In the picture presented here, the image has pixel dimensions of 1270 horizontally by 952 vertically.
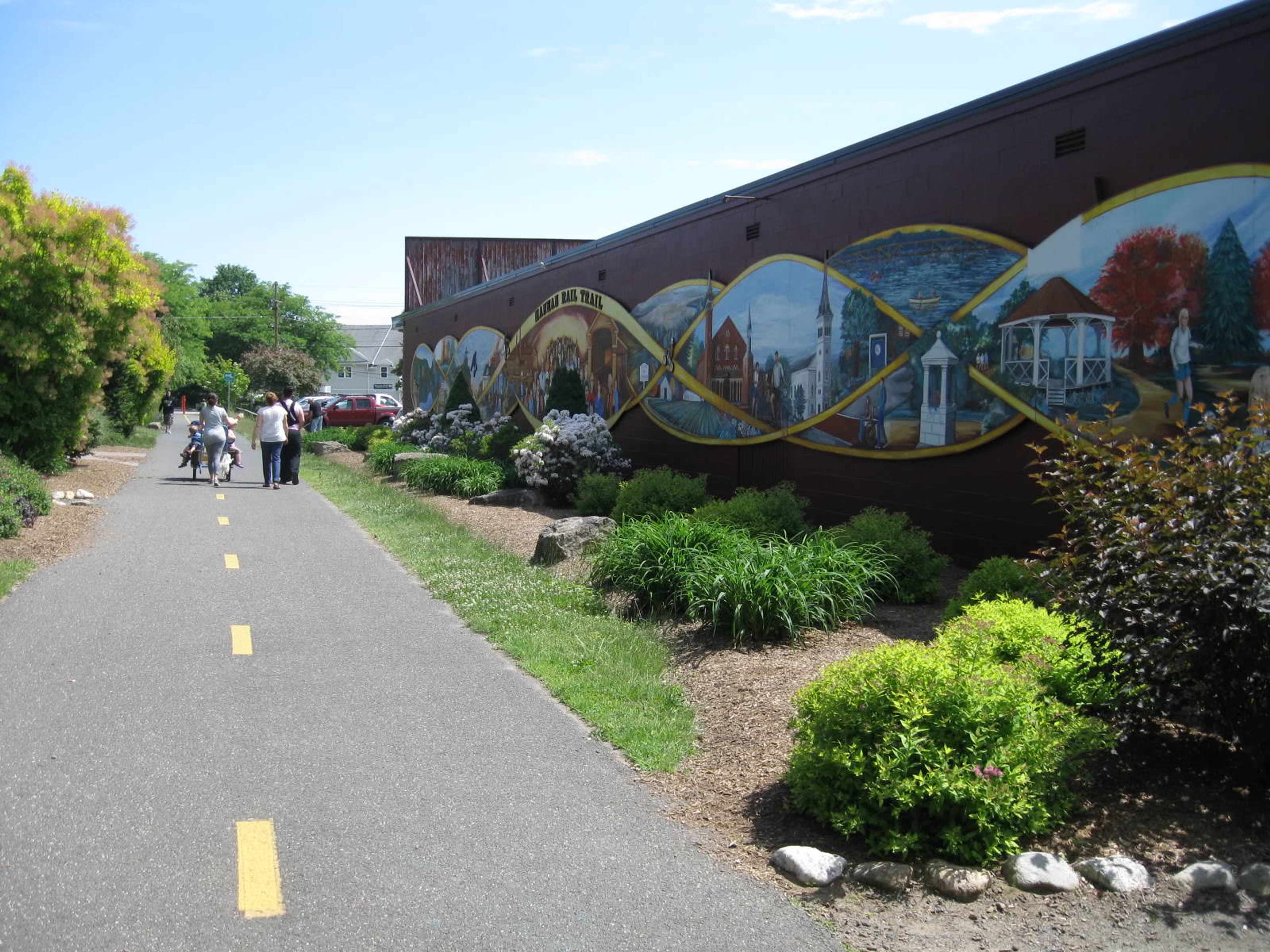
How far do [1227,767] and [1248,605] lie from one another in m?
1.13

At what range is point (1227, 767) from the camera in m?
5.16

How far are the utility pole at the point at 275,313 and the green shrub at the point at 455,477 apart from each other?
Result: 55.5 meters

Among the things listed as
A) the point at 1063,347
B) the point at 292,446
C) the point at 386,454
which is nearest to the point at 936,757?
the point at 1063,347

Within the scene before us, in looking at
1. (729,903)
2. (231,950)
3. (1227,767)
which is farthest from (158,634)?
(1227,767)

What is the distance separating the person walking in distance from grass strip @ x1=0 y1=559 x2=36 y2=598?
10.2 meters

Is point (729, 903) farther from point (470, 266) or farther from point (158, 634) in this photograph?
point (470, 266)

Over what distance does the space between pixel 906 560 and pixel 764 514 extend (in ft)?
6.59

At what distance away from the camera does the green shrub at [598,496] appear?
50.2ft

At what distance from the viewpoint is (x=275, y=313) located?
3115 inches

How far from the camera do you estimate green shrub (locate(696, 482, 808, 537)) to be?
35.5ft

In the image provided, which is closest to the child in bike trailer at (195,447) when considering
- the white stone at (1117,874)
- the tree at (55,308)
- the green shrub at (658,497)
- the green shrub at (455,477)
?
the tree at (55,308)

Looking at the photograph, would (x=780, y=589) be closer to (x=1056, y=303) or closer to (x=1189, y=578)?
(x=1189, y=578)

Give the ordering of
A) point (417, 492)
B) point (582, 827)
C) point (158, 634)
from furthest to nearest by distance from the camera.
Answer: point (417, 492) → point (158, 634) → point (582, 827)

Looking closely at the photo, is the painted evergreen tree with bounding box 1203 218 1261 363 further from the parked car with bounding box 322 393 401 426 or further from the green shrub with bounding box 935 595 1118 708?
the parked car with bounding box 322 393 401 426
